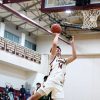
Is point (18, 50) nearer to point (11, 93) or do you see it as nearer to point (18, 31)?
point (18, 31)

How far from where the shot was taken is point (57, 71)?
5.24 meters

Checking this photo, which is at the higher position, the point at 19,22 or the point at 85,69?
the point at 19,22

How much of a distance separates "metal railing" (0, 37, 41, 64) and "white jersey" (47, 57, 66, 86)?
10304mm

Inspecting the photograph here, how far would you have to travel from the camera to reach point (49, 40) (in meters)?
20.1

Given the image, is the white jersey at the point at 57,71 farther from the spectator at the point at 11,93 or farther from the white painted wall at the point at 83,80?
the white painted wall at the point at 83,80

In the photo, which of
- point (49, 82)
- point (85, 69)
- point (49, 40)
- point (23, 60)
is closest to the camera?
point (49, 82)

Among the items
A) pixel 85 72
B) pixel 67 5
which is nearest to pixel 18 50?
pixel 85 72

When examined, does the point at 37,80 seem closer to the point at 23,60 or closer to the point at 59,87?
the point at 23,60

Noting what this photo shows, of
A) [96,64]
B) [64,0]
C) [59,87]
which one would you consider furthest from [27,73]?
[59,87]

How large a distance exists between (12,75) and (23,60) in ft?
4.10

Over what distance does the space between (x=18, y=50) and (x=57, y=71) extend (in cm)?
1182

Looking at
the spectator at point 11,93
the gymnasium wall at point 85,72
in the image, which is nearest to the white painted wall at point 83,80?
the gymnasium wall at point 85,72

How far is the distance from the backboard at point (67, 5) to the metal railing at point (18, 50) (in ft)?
24.7

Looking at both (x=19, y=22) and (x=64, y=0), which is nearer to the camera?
(x=64, y=0)
